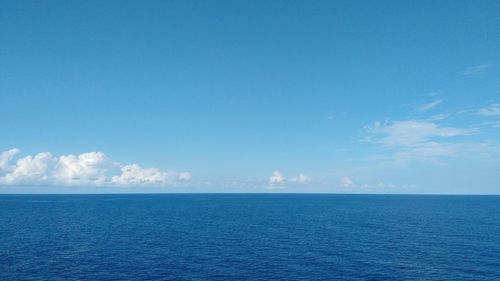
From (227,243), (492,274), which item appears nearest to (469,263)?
(492,274)

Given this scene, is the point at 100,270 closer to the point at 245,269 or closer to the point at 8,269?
the point at 8,269

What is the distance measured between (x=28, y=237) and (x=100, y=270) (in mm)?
55068

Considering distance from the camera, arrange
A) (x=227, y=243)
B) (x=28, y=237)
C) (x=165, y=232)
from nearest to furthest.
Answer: (x=227, y=243) → (x=28, y=237) → (x=165, y=232)

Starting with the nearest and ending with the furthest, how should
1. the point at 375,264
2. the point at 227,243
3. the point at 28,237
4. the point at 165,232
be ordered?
1. the point at 375,264
2. the point at 227,243
3. the point at 28,237
4. the point at 165,232

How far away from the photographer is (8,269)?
2717 inches

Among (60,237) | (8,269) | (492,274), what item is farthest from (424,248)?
(60,237)

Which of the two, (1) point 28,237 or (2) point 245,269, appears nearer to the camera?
(2) point 245,269

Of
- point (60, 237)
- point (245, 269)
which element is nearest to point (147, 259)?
point (245, 269)

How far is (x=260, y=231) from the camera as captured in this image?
12425cm

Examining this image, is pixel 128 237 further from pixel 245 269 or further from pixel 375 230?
pixel 375 230

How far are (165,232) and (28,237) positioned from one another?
147ft

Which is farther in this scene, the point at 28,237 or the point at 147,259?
the point at 28,237

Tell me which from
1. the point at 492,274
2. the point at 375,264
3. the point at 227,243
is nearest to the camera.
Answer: the point at 492,274

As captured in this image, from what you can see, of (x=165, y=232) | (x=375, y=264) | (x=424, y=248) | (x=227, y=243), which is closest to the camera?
(x=375, y=264)
